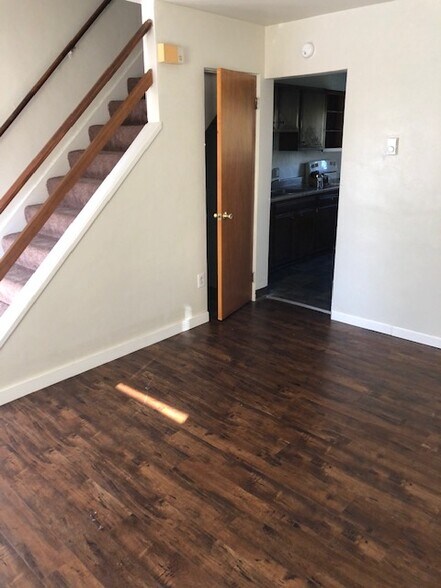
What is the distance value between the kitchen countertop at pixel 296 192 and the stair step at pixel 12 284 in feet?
9.17

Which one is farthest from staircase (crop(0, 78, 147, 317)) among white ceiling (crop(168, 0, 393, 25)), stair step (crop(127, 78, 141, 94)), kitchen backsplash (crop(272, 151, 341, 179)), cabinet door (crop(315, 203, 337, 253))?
cabinet door (crop(315, 203, 337, 253))

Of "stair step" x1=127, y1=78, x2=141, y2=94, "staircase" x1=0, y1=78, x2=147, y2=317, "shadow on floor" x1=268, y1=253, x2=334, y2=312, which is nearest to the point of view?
"staircase" x1=0, y1=78, x2=147, y2=317

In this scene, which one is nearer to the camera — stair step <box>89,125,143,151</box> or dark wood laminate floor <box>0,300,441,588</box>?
dark wood laminate floor <box>0,300,441,588</box>

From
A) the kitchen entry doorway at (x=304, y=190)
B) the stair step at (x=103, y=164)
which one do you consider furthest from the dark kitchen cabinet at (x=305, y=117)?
the stair step at (x=103, y=164)

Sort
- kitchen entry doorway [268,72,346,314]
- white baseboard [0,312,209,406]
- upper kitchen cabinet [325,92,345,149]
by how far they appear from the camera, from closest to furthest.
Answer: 1. white baseboard [0,312,209,406]
2. kitchen entry doorway [268,72,346,314]
3. upper kitchen cabinet [325,92,345,149]

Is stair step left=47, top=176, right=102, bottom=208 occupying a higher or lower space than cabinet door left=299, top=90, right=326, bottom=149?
lower

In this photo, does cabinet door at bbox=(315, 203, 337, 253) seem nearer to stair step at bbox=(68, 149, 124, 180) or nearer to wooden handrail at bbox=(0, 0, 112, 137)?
stair step at bbox=(68, 149, 124, 180)

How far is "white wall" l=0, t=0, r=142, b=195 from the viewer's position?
12.1 feet

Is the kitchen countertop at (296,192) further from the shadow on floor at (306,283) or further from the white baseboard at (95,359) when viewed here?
the white baseboard at (95,359)

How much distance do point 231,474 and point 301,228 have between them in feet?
12.9

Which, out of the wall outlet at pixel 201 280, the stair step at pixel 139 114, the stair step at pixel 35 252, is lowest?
the wall outlet at pixel 201 280

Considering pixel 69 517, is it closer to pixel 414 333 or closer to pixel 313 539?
pixel 313 539

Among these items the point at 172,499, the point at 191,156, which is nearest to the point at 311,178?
the point at 191,156

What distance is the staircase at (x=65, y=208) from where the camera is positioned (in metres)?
3.47
